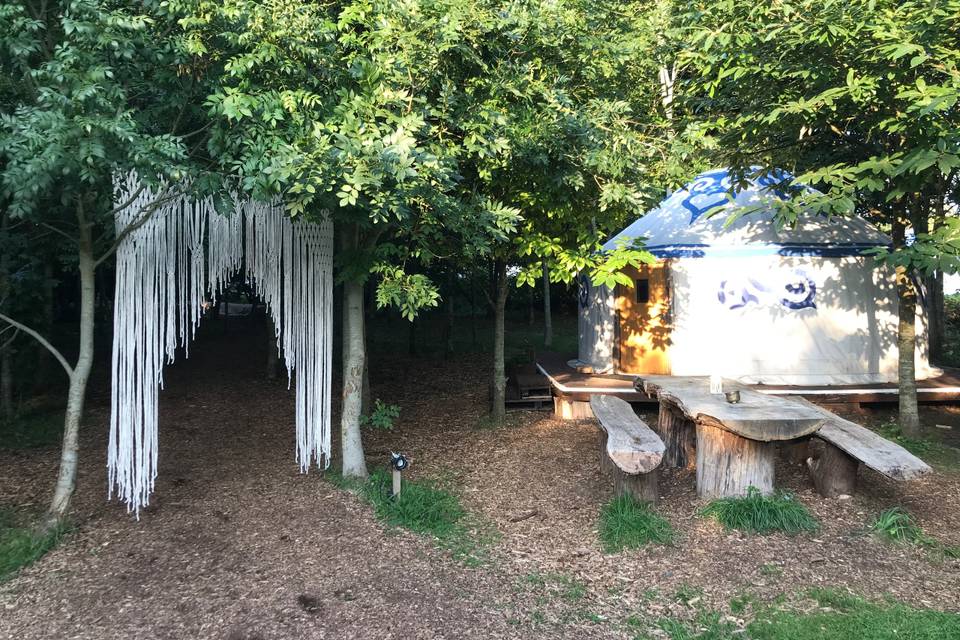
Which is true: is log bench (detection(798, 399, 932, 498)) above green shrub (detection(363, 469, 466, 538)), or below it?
above

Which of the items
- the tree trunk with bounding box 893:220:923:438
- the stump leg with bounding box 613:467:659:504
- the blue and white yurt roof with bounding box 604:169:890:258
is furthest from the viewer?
the blue and white yurt roof with bounding box 604:169:890:258

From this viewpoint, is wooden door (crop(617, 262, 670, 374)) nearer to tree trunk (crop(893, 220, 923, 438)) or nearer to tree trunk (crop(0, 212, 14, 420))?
tree trunk (crop(893, 220, 923, 438))

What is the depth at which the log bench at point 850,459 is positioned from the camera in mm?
3695

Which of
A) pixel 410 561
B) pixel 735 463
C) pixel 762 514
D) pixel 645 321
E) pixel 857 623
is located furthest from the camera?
pixel 645 321

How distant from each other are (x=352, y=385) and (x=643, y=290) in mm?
5106

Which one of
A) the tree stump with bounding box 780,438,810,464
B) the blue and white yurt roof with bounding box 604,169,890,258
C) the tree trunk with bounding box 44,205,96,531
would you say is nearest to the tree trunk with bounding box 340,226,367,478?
the tree trunk with bounding box 44,205,96,531

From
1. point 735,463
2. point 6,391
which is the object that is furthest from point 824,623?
point 6,391

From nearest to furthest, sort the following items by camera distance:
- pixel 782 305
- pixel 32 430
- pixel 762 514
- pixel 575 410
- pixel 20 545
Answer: pixel 20 545
pixel 762 514
pixel 32 430
pixel 575 410
pixel 782 305

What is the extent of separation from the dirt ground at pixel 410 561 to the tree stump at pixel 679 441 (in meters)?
0.25

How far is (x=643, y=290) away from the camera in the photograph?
359 inches

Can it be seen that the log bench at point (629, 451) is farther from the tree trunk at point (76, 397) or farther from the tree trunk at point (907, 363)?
the tree trunk at point (76, 397)

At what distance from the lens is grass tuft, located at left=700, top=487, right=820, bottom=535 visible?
170 inches

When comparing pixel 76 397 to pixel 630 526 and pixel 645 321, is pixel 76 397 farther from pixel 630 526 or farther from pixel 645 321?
pixel 645 321

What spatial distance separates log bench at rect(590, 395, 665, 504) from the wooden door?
3.15 metres
